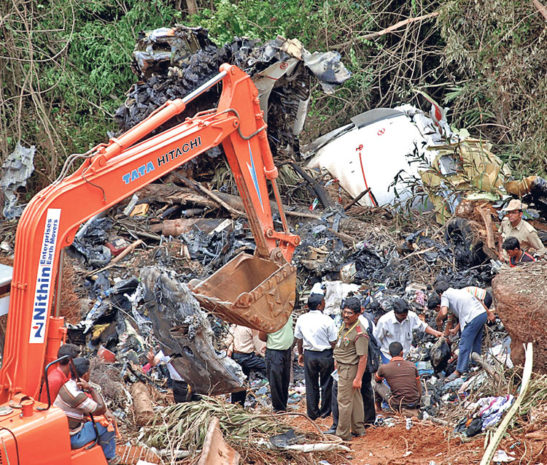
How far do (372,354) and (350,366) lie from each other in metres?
0.49

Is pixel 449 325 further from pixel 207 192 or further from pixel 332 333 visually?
pixel 207 192

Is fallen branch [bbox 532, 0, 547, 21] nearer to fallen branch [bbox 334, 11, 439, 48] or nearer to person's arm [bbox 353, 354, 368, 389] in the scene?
fallen branch [bbox 334, 11, 439, 48]

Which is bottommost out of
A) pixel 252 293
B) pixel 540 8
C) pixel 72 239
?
pixel 252 293

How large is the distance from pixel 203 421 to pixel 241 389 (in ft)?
4.12

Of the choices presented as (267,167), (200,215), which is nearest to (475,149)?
(200,215)

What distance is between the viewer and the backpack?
8.48m

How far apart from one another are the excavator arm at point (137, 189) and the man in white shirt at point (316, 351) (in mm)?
645

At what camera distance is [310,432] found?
789cm

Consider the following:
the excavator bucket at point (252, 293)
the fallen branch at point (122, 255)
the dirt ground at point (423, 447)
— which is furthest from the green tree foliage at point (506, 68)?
the excavator bucket at point (252, 293)

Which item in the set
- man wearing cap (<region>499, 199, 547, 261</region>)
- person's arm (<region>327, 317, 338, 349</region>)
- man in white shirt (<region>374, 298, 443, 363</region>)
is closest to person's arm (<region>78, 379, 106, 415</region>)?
person's arm (<region>327, 317, 338, 349</region>)

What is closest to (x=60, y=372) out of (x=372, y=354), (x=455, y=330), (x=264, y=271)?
(x=264, y=271)

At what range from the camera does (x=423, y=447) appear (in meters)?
7.86

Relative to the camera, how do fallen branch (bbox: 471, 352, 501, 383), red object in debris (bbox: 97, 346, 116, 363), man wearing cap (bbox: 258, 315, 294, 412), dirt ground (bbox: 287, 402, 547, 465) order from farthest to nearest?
red object in debris (bbox: 97, 346, 116, 363), man wearing cap (bbox: 258, 315, 294, 412), fallen branch (bbox: 471, 352, 501, 383), dirt ground (bbox: 287, 402, 547, 465)

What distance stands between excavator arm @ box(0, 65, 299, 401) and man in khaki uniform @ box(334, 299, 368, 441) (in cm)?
63
